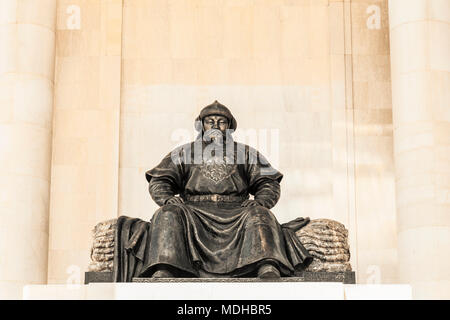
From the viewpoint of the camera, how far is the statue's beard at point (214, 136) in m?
12.6

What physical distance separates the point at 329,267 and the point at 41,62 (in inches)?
182

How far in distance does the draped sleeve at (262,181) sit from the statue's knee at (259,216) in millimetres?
650

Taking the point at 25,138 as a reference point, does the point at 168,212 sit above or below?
below

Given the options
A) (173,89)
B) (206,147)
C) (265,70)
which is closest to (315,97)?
(265,70)

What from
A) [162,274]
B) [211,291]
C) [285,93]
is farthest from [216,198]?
[285,93]

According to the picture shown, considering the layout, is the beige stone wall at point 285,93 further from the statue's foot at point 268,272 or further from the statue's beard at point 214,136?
the statue's foot at point 268,272

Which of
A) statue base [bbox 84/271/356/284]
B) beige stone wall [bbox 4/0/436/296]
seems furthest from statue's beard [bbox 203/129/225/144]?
beige stone wall [bbox 4/0/436/296]

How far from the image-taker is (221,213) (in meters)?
11.8

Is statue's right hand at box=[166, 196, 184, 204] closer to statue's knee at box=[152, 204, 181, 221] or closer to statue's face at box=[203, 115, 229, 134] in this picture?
statue's knee at box=[152, 204, 181, 221]

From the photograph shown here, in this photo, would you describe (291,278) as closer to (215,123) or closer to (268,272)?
(268,272)

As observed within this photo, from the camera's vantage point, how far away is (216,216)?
11742 mm

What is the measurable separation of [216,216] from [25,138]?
10.1ft

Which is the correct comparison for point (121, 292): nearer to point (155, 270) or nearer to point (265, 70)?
point (155, 270)

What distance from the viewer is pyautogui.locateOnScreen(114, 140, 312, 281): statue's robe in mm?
11219
